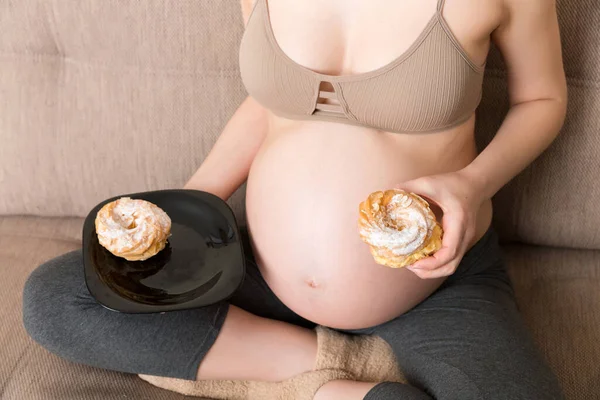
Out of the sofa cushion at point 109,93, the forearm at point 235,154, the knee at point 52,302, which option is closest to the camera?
the knee at point 52,302

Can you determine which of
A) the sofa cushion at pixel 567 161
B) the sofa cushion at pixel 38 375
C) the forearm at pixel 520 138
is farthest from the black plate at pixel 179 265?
the sofa cushion at pixel 567 161

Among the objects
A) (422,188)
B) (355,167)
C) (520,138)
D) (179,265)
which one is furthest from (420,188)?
(179,265)

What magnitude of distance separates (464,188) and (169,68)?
2.31 feet

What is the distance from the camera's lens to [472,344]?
104cm

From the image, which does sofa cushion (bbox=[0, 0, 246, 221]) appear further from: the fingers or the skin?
the fingers

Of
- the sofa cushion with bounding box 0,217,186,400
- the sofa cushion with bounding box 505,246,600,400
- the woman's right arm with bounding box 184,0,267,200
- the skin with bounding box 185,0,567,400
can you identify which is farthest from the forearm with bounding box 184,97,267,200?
the sofa cushion with bounding box 505,246,600,400

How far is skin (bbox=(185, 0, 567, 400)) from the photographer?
3.27ft

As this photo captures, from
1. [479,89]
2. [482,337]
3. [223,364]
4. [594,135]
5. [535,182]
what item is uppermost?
[479,89]

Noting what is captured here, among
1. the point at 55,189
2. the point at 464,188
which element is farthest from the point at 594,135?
the point at 55,189

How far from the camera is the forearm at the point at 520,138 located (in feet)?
3.44

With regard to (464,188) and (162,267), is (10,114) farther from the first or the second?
(464,188)

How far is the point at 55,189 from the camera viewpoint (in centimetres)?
151

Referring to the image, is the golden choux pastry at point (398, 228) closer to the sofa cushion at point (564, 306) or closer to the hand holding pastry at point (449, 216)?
the hand holding pastry at point (449, 216)

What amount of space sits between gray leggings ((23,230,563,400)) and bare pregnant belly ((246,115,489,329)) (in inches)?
2.2
